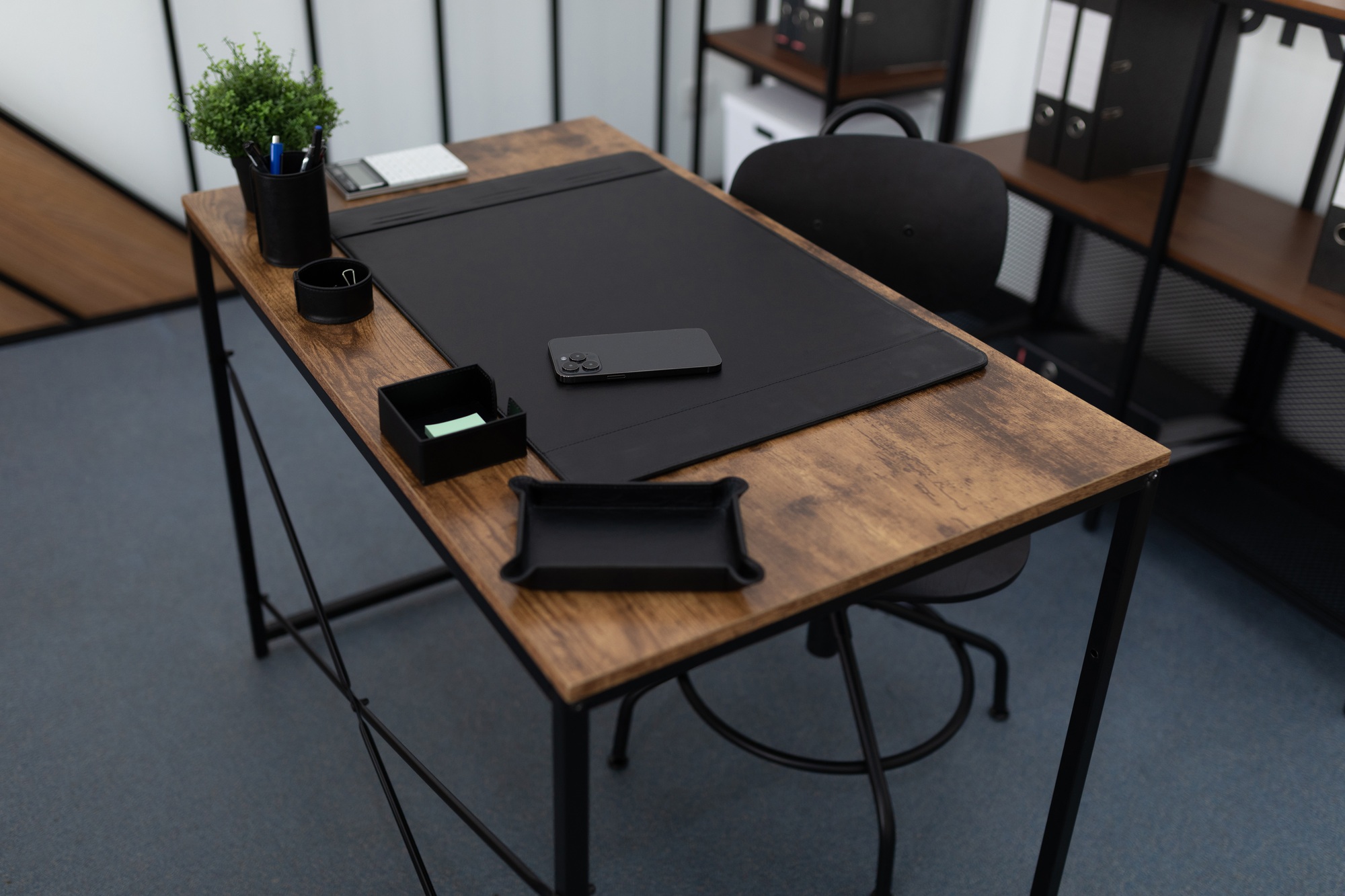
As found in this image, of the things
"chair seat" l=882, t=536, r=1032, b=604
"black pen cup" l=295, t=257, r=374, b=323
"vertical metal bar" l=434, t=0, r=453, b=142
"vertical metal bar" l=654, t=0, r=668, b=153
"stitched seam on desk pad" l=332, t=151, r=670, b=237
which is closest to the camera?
"black pen cup" l=295, t=257, r=374, b=323

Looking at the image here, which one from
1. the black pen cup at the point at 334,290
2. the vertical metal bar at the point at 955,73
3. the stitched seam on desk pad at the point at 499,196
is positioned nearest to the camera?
the black pen cup at the point at 334,290

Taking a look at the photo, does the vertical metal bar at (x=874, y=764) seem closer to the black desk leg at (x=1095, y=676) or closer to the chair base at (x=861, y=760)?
the chair base at (x=861, y=760)

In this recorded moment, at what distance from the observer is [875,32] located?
293 cm

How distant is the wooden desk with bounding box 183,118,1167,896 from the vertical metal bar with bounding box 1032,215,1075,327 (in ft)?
5.27

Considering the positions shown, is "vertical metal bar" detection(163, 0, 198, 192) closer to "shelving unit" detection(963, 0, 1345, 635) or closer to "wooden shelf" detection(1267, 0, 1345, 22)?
"shelving unit" detection(963, 0, 1345, 635)

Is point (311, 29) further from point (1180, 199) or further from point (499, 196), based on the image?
point (1180, 199)

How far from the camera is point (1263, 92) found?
237cm

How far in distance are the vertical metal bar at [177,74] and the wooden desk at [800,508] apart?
159cm

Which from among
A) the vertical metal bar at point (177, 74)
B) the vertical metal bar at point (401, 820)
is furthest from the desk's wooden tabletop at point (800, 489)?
the vertical metal bar at point (177, 74)

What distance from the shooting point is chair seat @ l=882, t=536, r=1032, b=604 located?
144cm

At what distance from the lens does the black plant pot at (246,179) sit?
1.52 metres

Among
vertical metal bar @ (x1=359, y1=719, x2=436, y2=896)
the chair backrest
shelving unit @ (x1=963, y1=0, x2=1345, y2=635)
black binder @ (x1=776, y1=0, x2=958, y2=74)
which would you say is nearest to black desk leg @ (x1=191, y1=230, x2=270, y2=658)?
vertical metal bar @ (x1=359, y1=719, x2=436, y2=896)

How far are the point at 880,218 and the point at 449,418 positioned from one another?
85 centimetres

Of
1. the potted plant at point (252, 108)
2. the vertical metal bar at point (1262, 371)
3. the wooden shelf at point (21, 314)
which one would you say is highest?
the potted plant at point (252, 108)
